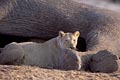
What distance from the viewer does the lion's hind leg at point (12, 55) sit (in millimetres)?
8109

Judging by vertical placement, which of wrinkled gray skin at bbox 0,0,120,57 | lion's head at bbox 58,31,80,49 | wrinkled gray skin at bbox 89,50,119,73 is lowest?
wrinkled gray skin at bbox 89,50,119,73

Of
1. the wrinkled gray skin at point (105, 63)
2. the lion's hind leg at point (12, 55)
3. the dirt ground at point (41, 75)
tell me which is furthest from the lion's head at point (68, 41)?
the dirt ground at point (41, 75)

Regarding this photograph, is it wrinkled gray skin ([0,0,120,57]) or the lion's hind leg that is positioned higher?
wrinkled gray skin ([0,0,120,57])

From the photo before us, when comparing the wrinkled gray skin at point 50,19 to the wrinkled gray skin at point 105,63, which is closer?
the wrinkled gray skin at point 105,63

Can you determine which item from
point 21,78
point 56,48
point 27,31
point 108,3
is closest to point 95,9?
point 27,31

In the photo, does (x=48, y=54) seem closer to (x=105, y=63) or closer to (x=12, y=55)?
(x=12, y=55)

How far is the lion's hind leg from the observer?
26.6 feet

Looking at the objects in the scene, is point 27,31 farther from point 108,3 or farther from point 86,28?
point 108,3

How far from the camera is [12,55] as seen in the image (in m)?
8.12

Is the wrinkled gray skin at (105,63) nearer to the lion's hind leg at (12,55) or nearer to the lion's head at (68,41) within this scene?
the lion's head at (68,41)

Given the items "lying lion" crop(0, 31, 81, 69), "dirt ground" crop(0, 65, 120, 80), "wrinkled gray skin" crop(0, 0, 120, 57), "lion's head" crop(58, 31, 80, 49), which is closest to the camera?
"dirt ground" crop(0, 65, 120, 80)

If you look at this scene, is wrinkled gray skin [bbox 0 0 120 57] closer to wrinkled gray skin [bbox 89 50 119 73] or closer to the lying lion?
the lying lion

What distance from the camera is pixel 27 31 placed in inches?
407

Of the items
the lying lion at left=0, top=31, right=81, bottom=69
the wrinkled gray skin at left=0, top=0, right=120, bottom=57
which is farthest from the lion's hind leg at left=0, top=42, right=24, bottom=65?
the wrinkled gray skin at left=0, top=0, right=120, bottom=57
